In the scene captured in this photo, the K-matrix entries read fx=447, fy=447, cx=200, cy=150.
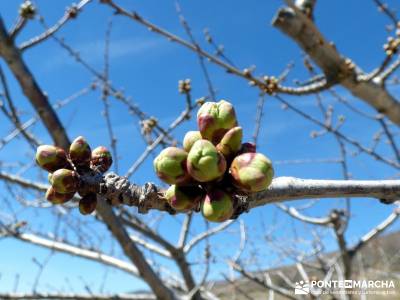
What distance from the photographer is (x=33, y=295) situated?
15.8ft

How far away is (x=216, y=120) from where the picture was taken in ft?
4.13

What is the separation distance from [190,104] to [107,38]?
1106mm

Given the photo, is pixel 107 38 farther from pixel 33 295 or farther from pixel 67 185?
pixel 67 185

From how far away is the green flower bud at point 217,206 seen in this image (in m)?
1.13

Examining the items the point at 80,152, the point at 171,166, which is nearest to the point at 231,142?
the point at 171,166

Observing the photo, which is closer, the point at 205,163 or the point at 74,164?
the point at 205,163

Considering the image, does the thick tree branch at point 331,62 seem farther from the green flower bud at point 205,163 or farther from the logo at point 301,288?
the green flower bud at point 205,163

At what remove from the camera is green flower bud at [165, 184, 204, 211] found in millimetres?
1178

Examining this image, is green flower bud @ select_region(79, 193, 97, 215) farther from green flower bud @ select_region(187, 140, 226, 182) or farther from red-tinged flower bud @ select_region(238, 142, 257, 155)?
red-tinged flower bud @ select_region(238, 142, 257, 155)

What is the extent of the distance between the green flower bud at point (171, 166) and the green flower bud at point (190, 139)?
0.10 metres

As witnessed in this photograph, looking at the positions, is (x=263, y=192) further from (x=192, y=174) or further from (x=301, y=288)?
(x=301, y=288)

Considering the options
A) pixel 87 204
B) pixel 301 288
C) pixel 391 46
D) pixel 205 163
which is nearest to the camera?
pixel 205 163

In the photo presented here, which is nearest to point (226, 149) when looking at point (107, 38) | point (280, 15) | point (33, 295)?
point (280, 15)

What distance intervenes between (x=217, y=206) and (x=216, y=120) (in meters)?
0.26
